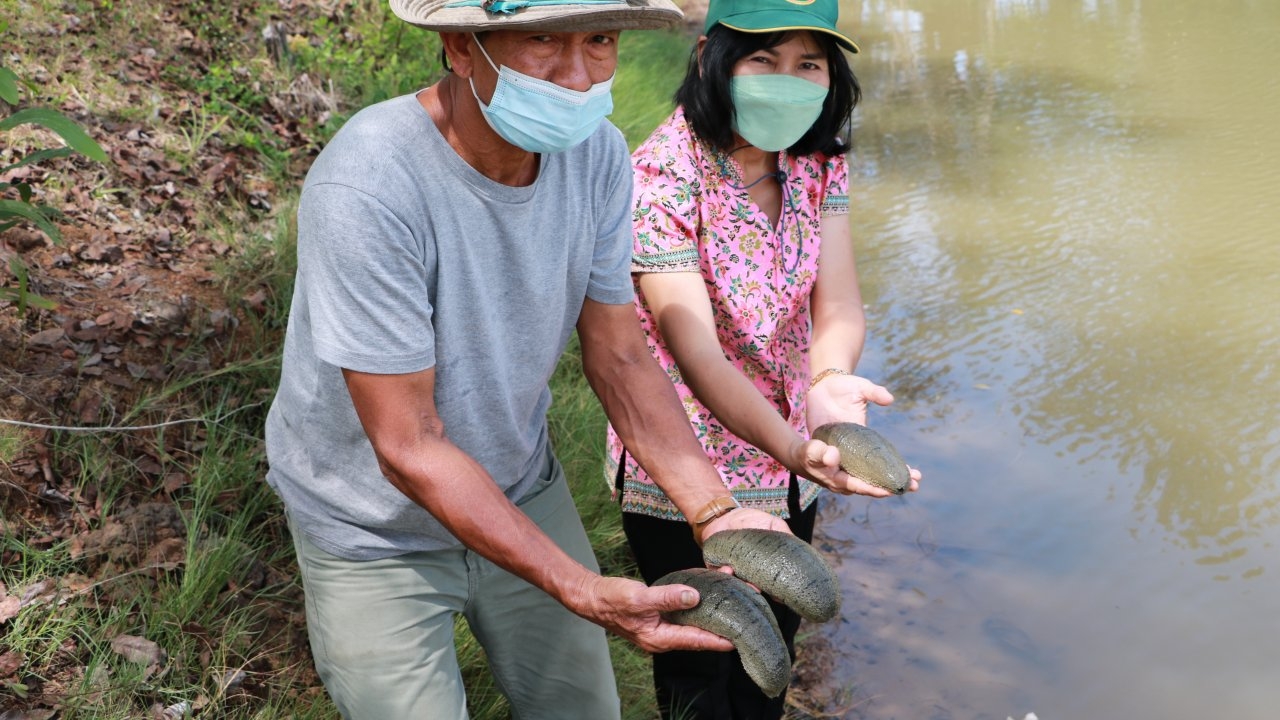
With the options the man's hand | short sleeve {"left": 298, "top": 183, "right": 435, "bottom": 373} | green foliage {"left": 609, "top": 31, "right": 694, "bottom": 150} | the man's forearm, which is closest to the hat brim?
the man's forearm

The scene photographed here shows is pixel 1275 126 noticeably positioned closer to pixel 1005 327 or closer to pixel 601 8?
pixel 1005 327

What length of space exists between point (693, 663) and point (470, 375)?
114 cm

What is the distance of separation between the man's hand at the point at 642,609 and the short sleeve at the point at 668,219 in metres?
0.86

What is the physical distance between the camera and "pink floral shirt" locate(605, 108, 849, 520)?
2539mm

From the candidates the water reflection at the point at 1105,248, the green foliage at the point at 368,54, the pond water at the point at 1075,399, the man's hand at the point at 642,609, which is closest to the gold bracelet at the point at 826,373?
the man's hand at the point at 642,609

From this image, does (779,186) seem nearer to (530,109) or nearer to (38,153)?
(530,109)

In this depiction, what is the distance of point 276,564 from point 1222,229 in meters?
5.71

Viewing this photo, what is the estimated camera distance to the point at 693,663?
2.78 m

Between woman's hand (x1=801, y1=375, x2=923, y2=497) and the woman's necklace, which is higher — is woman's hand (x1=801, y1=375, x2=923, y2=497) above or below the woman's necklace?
below

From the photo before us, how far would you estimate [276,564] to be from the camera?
3291mm

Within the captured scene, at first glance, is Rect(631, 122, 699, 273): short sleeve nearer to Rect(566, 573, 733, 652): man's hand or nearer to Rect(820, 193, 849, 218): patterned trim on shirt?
Rect(820, 193, 849, 218): patterned trim on shirt

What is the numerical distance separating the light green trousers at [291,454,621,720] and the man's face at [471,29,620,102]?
2.59 ft

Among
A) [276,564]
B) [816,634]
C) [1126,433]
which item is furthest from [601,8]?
[1126,433]

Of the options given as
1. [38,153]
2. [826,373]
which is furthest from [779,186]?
[38,153]
